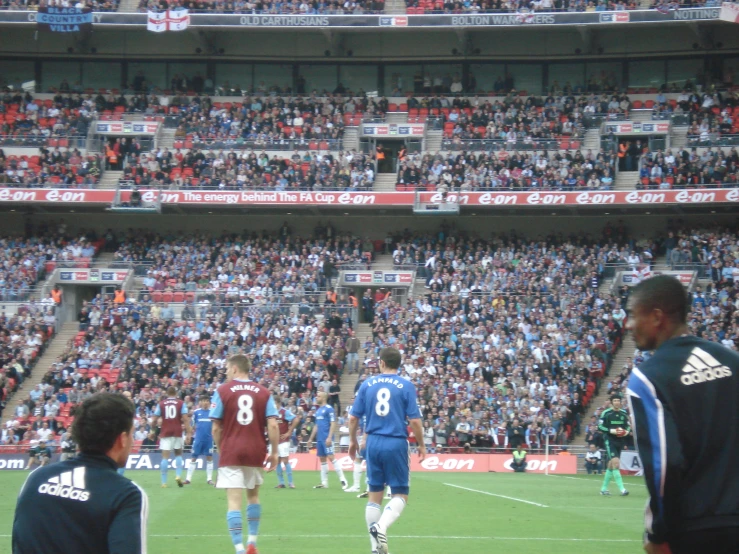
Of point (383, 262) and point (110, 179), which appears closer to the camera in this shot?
point (383, 262)

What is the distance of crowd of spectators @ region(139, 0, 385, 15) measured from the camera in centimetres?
4838

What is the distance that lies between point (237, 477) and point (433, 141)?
1471 inches

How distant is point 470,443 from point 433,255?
511 inches

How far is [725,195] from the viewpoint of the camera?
41.2 meters

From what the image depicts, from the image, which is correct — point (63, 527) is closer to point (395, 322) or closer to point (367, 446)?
point (367, 446)

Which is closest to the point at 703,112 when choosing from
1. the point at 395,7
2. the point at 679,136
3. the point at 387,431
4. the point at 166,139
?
the point at 679,136

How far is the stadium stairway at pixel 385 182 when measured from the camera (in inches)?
1793

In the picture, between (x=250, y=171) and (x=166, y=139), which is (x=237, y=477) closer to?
(x=250, y=171)

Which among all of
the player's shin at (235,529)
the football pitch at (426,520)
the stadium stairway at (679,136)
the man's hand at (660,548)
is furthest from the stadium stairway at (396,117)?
the man's hand at (660,548)

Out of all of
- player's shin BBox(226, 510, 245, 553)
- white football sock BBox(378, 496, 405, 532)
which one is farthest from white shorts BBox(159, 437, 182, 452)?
white football sock BBox(378, 496, 405, 532)

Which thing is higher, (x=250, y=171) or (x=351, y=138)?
(x=351, y=138)

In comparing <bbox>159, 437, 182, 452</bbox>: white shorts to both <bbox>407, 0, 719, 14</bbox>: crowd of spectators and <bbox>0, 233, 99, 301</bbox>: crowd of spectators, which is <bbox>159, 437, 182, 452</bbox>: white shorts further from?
<bbox>407, 0, 719, 14</bbox>: crowd of spectators

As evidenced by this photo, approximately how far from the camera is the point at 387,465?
35.4 feet

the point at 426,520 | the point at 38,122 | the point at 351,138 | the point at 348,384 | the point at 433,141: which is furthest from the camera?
the point at 38,122
